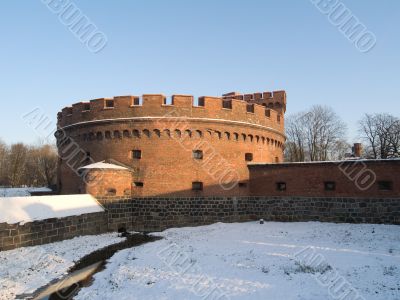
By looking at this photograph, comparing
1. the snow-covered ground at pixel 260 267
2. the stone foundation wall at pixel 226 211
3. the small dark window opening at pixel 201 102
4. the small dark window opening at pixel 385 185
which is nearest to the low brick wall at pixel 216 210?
the stone foundation wall at pixel 226 211

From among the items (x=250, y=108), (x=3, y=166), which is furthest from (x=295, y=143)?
(x=3, y=166)

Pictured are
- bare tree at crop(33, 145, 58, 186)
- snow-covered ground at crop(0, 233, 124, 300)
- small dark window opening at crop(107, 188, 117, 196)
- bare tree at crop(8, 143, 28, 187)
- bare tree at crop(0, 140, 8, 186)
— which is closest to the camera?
snow-covered ground at crop(0, 233, 124, 300)

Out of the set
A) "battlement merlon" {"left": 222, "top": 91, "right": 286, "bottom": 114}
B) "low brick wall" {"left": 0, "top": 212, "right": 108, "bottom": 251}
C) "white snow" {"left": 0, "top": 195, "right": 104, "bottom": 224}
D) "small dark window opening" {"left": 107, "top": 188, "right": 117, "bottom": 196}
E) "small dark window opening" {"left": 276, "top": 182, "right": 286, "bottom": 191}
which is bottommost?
"low brick wall" {"left": 0, "top": 212, "right": 108, "bottom": 251}

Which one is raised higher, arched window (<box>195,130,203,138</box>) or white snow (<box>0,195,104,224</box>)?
arched window (<box>195,130,203,138</box>)

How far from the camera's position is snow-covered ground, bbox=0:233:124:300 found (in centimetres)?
648

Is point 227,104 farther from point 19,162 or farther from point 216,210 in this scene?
point 19,162

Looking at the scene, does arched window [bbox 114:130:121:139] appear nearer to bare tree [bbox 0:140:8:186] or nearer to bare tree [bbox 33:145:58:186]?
bare tree [bbox 33:145:58:186]

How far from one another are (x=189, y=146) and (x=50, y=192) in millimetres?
10840

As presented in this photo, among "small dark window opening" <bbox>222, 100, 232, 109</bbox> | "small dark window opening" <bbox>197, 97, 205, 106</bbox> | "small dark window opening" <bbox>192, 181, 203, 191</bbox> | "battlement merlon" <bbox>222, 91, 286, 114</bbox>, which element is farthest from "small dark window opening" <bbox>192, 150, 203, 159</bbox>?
"battlement merlon" <bbox>222, 91, 286, 114</bbox>

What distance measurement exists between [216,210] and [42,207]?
292 inches

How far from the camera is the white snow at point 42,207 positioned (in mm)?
9414

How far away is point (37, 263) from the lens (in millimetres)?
8039

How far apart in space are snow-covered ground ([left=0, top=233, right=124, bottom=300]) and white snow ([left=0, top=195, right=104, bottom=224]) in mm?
902

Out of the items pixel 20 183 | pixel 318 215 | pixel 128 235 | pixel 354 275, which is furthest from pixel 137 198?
pixel 20 183
